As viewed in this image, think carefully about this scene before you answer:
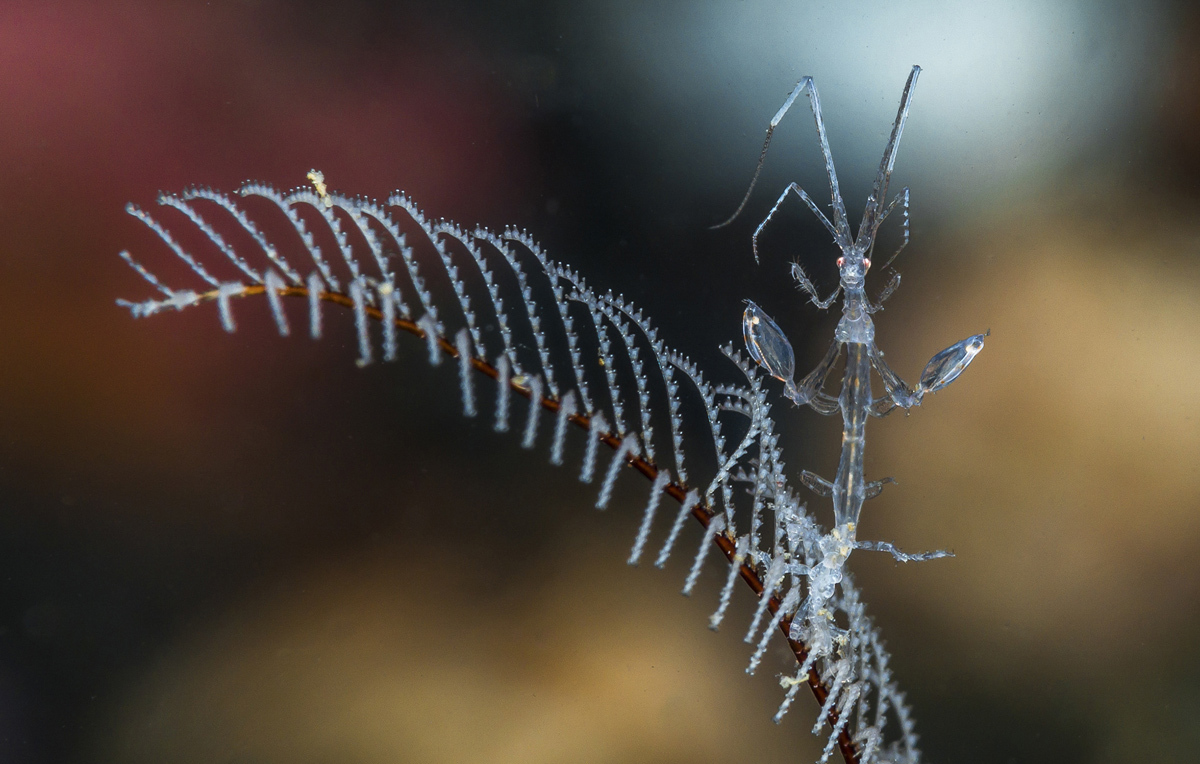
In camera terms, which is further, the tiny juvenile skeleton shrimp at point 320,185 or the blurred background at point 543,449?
the blurred background at point 543,449

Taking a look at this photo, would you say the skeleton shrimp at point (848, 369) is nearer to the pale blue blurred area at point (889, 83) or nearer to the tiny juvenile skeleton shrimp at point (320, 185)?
the pale blue blurred area at point (889, 83)

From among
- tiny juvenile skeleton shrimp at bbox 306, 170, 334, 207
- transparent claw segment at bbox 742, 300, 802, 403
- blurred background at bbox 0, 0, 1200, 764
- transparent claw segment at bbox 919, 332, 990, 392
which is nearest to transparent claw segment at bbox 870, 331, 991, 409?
transparent claw segment at bbox 919, 332, 990, 392

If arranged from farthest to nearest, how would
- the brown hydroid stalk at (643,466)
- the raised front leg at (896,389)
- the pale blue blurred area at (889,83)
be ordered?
the pale blue blurred area at (889,83) → the raised front leg at (896,389) → the brown hydroid stalk at (643,466)

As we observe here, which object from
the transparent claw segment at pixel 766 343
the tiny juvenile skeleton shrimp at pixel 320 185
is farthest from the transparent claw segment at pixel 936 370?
the tiny juvenile skeleton shrimp at pixel 320 185

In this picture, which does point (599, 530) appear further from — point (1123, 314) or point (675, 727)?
point (1123, 314)

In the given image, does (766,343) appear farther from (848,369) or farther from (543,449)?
(543,449)

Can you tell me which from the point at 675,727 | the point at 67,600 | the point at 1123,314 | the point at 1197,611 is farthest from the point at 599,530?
the point at 1197,611
